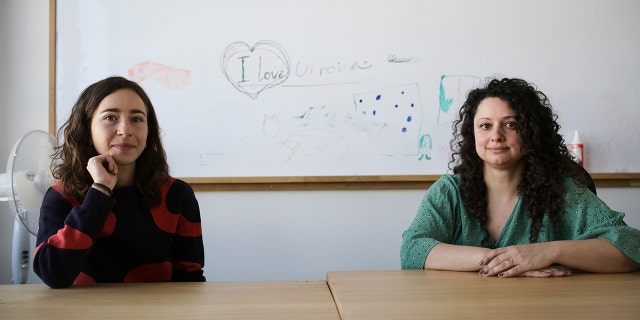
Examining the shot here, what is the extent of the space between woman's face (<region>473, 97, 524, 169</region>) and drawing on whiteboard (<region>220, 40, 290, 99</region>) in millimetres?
1163

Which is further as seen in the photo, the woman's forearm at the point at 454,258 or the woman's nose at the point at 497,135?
the woman's nose at the point at 497,135

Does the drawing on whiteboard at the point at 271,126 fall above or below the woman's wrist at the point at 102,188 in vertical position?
above

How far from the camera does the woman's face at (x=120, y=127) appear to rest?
152 centimetres

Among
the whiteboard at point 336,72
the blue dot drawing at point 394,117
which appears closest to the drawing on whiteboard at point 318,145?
the whiteboard at point 336,72

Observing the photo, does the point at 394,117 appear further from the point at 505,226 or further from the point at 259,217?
the point at 505,226

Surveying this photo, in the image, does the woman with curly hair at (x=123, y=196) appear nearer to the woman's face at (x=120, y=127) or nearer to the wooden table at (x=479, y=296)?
the woman's face at (x=120, y=127)

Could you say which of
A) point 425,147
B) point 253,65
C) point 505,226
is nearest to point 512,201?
point 505,226

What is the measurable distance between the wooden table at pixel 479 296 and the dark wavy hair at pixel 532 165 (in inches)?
12.1

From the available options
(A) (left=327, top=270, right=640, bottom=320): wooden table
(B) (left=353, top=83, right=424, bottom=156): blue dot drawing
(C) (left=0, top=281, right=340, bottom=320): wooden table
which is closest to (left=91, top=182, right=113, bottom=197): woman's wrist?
(C) (left=0, top=281, right=340, bottom=320): wooden table

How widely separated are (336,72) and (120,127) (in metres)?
1.34

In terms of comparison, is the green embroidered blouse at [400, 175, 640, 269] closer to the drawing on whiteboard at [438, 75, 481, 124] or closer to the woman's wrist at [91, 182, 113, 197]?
the woman's wrist at [91, 182, 113, 197]

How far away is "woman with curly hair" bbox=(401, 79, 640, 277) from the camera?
1.45 metres

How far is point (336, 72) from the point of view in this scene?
104 inches

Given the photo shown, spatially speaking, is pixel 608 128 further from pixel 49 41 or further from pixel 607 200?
pixel 49 41
